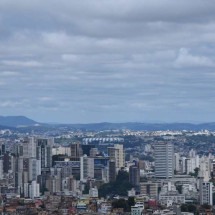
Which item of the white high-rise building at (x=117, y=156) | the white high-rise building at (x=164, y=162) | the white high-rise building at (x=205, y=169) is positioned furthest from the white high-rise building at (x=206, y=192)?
the white high-rise building at (x=117, y=156)

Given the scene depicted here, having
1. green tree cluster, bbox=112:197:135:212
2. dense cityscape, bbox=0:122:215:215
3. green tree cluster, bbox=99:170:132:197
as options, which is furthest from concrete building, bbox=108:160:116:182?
green tree cluster, bbox=112:197:135:212

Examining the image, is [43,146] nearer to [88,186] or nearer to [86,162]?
[86,162]

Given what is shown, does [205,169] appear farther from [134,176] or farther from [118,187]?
[118,187]

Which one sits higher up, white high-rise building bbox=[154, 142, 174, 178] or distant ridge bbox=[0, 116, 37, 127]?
distant ridge bbox=[0, 116, 37, 127]

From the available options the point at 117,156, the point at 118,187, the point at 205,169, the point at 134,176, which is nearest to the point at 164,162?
the point at 205,169

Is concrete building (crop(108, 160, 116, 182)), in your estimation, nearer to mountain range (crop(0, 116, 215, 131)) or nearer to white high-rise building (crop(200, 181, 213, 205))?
white high-rise building (crop(200, 181, 213, 205))

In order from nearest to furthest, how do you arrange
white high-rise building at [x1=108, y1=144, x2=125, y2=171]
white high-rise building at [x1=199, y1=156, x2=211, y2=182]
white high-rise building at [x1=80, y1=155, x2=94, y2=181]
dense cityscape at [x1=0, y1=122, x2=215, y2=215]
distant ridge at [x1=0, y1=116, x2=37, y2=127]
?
dense cityscape at [x1=0, y1=122, x2=215, y2=215], white high-rise building at [x1=199, y1=156, x2=211, y2=182], white high-rise building at [x1=80, y1=155, x2=94, y2=181], white high-rise building at [x1=108, y1=144, x2=125, y2=171], distant ridge at [x1=0, y1=116, x2=37, y2=127]

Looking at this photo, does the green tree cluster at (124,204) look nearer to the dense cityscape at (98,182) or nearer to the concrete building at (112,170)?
the dense cityscape at (98,182)

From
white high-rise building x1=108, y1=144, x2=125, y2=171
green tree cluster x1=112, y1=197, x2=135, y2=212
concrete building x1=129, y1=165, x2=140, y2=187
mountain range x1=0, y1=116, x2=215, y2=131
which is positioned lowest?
green tree cluster x1=112, y1=197, x2=135, y2=212

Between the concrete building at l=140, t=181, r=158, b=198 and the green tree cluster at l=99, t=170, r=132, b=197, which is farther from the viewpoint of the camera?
the green tree cluster at l=99, t=170, r=132, b=197
